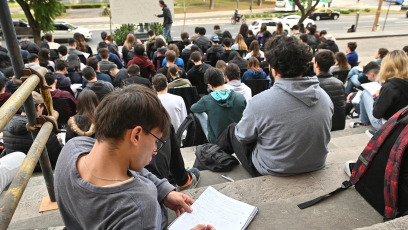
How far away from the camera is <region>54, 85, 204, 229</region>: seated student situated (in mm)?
1301

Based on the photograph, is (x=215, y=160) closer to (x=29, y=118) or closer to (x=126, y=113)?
(x=29, y=118)

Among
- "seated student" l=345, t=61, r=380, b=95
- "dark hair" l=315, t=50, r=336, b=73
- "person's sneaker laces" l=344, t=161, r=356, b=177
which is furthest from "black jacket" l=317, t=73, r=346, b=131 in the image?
"person's sneaker laces" l=344, t=161, r=356, b=177

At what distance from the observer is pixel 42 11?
12.1 metres

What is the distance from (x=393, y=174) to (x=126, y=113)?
5.89 feet

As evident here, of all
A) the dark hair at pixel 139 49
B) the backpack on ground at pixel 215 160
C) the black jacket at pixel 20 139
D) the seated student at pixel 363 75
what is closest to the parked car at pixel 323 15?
the seated student at pixel 363 75

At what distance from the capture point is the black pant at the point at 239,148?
3.08 metres

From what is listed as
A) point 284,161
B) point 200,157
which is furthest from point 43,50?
point 284,161

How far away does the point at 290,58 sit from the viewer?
2.65 meters

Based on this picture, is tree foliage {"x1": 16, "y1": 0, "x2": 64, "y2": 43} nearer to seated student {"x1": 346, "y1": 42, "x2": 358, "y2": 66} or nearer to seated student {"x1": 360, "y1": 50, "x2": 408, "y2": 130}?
seated student {"x1": 346, "y1": 42, "x2": 358, "y2": 66}

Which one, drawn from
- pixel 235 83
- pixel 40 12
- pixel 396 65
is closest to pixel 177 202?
pixel 235 83

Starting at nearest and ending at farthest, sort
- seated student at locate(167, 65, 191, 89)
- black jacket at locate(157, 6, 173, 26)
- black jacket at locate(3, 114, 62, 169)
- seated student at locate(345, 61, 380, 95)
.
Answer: black jacket at locate(3, 114, 62, 169) → seated student at locate(167, 65, 191, 89) → seated student at locate(345, 61, 380, 95) → black jacket at locate(157, 6, 173, 26)

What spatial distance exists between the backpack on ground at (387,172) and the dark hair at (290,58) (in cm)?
82

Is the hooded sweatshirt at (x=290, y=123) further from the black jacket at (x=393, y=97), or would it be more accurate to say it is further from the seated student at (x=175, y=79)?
the seated student at (x=175, y=79)

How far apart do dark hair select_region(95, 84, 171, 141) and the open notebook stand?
815 millimetres
